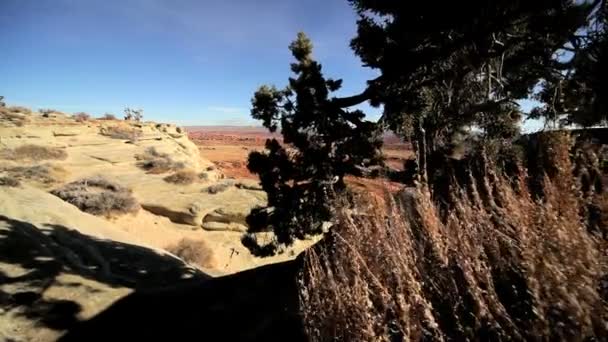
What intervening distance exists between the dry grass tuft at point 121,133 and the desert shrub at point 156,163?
499 cm

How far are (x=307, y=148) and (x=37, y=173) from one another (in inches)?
727

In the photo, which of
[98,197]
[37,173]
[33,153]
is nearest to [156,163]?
[37,173]

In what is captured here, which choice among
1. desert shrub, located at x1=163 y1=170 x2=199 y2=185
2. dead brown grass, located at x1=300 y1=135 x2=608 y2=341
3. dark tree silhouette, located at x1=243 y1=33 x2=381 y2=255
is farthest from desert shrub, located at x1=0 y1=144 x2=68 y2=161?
dead brown grass, located at x1=300 y1=135 x2=608 y2=341

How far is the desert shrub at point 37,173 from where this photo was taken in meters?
19.7

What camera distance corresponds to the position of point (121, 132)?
33.4 m

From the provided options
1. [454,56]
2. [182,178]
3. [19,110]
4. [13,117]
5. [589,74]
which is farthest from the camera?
[19,110]

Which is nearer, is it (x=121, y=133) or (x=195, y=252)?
(x=195, y=252)

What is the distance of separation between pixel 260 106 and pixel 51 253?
5802mm

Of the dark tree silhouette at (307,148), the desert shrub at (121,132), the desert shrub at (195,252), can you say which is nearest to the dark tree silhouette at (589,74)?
the dark tree silhouette at (307,148)

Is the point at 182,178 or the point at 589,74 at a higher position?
the point at 589,74

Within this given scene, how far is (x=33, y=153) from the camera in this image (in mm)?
23641

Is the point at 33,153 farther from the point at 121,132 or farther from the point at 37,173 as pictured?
the point at 121,132

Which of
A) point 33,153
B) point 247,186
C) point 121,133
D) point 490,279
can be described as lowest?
point 247,186

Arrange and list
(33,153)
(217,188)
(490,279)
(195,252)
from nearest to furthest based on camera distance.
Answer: (490,279)
(195,252)
(217,188)
(33,153)
